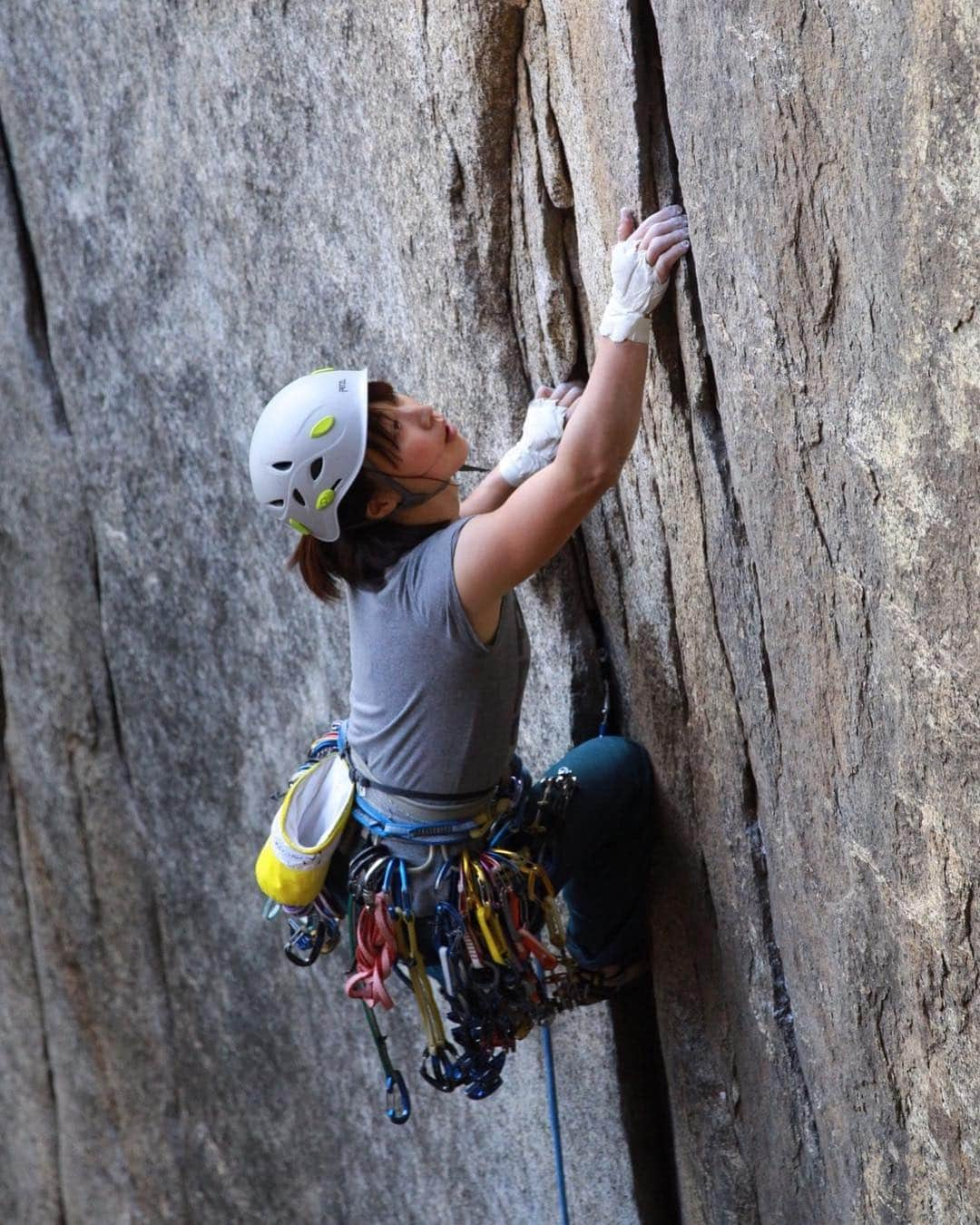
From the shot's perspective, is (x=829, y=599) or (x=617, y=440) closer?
(x=829, y=599)

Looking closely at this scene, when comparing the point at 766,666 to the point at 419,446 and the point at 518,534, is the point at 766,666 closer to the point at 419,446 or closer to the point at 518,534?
the point at 518,534

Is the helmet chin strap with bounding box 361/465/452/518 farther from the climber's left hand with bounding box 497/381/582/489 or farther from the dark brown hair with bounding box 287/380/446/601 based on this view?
the climber's left hand with bounding box 497/381/582/489

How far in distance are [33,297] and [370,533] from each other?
2292 mm

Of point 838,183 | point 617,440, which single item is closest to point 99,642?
point 617,440

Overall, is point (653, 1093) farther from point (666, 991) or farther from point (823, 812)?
point (823, 812)

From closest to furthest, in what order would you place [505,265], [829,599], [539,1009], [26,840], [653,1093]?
[829,599], [539,1009], [505,265], [653,1093], [26,840]

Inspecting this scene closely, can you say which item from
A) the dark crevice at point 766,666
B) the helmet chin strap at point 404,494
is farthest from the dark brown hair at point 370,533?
the dark crevice at point 766,666

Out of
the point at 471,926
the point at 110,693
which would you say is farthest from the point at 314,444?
the point at 110,693

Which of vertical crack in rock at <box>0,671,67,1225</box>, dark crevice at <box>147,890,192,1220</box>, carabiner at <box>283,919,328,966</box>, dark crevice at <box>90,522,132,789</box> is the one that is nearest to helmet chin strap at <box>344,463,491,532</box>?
carabiner at <box>283,919,328,966</box>

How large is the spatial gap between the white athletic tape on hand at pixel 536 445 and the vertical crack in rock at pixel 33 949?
294cm

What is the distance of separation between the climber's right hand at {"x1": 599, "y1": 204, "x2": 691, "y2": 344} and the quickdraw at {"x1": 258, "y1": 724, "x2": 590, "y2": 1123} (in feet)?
2.82

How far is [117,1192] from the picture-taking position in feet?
17.4

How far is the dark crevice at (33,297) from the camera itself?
4.14 meters

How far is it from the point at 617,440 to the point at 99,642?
8.75ft
